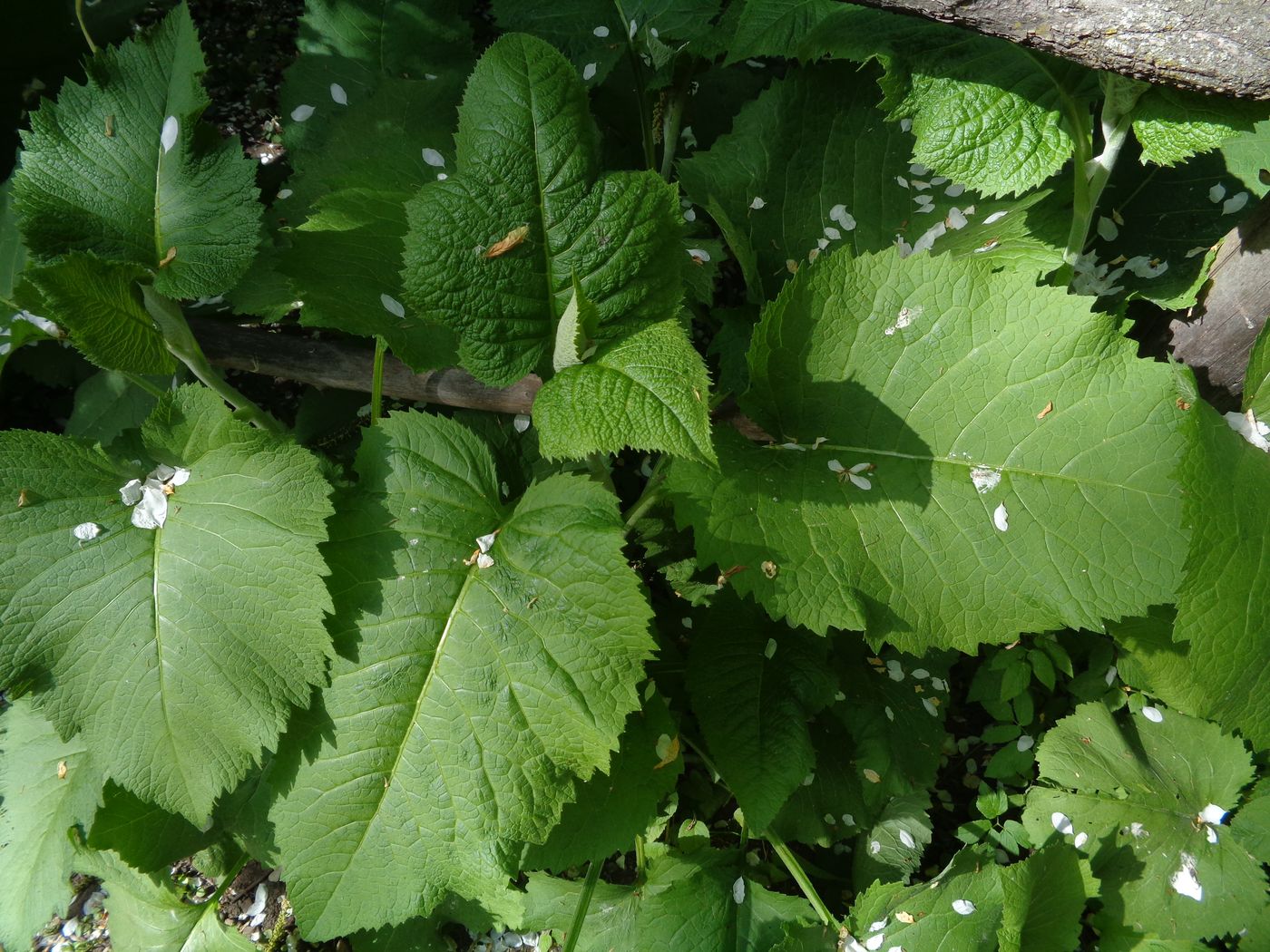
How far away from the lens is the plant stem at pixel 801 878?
4.59 ft

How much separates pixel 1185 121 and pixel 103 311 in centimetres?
139

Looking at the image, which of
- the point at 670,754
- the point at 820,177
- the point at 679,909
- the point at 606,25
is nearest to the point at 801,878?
the point at 679,909

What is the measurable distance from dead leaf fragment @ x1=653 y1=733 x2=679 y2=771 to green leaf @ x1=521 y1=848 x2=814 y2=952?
0.21 m

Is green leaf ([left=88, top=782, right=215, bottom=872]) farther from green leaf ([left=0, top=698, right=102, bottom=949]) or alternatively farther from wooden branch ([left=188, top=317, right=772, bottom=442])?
wooden branch ([left=188, top=317, right=772, bottom=442])

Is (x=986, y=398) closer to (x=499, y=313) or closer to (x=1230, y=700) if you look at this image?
(x=1230, y=700)

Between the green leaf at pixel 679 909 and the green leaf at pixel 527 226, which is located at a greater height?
the green leaf at pixel 527 226

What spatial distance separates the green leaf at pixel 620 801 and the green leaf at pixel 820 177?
0.73 metres

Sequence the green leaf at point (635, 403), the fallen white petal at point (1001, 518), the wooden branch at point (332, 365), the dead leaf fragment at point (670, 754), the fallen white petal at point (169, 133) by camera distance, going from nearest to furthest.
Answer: the green leaf at point (635, 403), the fallen white petal at point (1001, 518), the fallen white petal at point (169, 133), the dead leaf fragment at point (670, 754), the wooden branch at point (332, 365)

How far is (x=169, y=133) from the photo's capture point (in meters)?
1.24

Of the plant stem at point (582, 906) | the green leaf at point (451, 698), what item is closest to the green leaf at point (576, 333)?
the green leaf at point (451, 698)

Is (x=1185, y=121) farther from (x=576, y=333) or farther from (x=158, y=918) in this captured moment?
(x=158, y=918)

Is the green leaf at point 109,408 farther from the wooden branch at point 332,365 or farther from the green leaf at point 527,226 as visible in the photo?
the green leaf at point 527,226

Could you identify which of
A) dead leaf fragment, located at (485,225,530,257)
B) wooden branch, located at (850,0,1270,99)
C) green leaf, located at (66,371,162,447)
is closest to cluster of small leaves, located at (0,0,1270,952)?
dead leaf fragment, located at (485,225,530,257)

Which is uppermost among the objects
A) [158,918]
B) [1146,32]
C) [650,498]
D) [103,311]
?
[1146,32]
